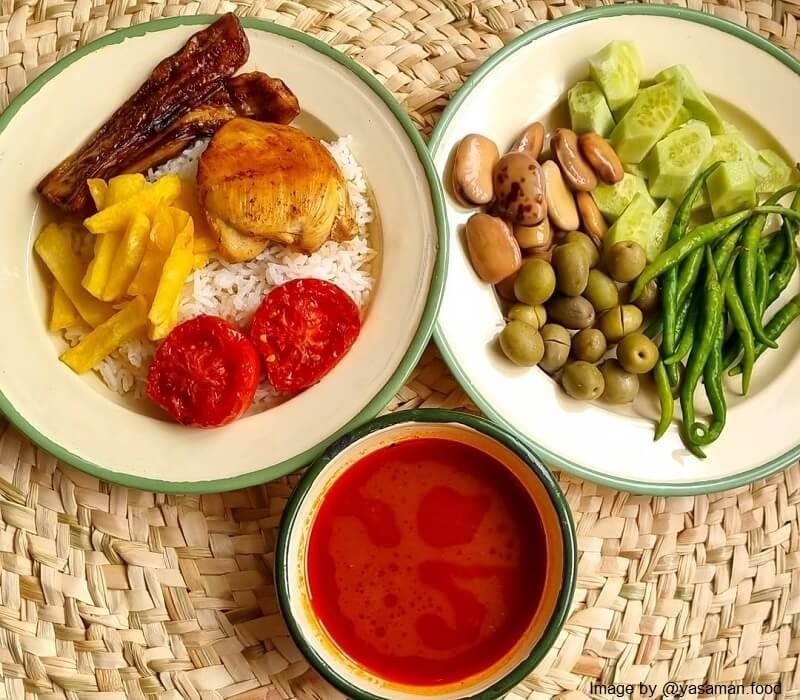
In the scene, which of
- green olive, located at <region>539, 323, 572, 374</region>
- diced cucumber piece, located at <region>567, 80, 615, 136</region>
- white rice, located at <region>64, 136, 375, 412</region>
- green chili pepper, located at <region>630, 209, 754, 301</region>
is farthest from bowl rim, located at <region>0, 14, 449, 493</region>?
green chili pepper, located at <region>630, 209, 754, 301</region>

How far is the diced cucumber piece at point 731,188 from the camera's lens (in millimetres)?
2545

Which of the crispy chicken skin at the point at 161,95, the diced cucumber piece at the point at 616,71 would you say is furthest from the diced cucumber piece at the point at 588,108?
the crispy chicken skin at the point at 161,95

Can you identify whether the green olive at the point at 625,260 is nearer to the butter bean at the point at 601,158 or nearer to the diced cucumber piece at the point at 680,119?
the butter bean at the point at 601,158

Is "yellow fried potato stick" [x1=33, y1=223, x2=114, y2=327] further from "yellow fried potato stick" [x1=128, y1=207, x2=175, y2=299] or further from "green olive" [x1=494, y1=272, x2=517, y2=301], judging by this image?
"green olive" [x1=494, y1=272, x2=517, y2=301]

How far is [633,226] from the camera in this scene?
2.55 m

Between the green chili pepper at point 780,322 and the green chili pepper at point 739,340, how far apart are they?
41mm

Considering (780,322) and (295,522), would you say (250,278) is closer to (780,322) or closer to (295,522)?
(295,522)

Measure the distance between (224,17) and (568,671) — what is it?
79.5 inches

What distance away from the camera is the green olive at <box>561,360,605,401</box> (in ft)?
7.85

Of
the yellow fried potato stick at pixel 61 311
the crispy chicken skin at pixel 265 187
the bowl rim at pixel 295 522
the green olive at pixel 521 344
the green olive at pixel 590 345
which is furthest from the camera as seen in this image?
the green olive at pixel 590 345

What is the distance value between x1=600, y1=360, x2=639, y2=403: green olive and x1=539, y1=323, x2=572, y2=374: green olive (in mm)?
127

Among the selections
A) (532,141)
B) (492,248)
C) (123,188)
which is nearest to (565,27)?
(532,141)

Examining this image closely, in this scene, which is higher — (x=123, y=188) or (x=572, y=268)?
(x=123, y=188)

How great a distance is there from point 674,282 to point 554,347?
41cm
